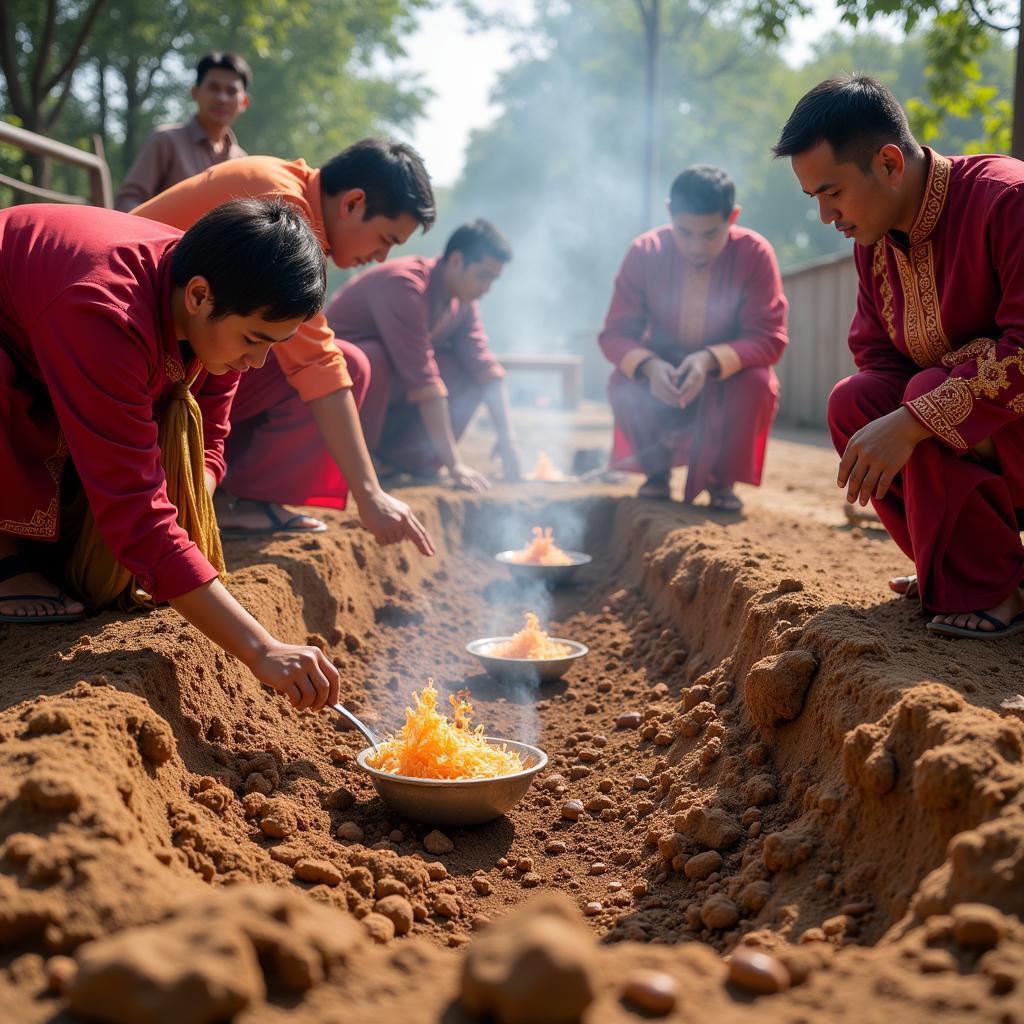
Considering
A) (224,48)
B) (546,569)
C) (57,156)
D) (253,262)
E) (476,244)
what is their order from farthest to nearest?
(224,48), (57,156), (476,244), (546,569), (253,262)

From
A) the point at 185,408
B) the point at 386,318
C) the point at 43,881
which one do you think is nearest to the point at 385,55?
the point at 386,318

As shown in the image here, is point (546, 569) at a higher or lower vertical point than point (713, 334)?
lower

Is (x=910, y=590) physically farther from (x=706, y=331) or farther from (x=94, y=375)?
(x=706, y=331)

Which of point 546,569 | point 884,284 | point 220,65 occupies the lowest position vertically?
point 546,569

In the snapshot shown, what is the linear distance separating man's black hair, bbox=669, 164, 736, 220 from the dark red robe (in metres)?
2.21

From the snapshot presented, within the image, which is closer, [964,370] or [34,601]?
[964,370]

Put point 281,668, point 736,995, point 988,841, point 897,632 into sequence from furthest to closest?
point 897,632 → point 281,668 → point 988,841 → point 736,995

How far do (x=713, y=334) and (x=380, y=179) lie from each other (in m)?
2.60

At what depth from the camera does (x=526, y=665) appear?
413cm

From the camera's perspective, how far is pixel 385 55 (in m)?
25.5

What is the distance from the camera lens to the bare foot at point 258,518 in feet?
15.6

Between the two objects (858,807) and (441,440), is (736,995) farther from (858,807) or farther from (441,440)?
(441,440)

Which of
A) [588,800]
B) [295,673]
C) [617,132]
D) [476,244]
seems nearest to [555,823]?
[588,800]

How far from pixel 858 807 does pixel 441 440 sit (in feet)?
14.1
